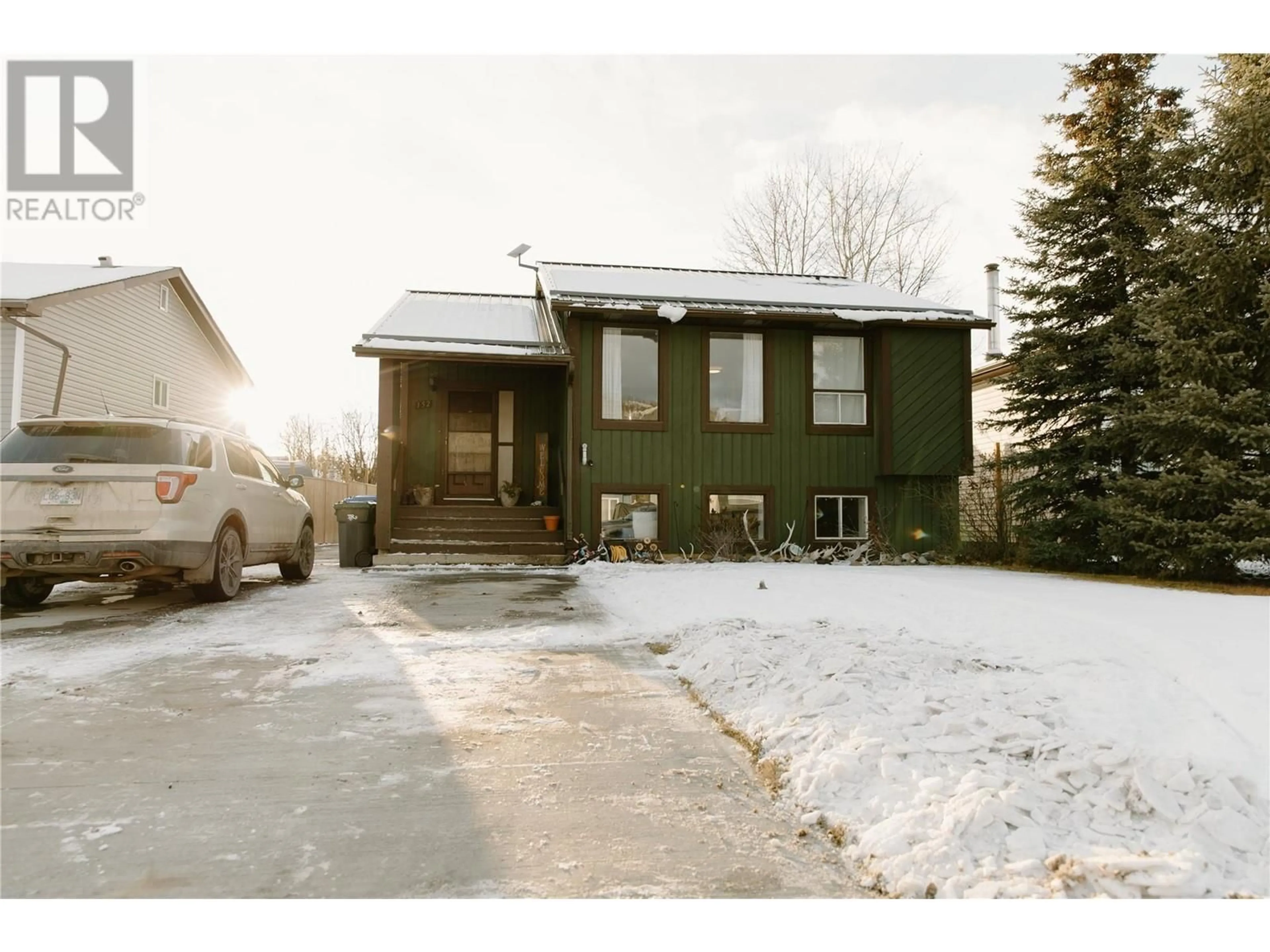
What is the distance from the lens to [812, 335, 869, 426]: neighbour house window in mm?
12414

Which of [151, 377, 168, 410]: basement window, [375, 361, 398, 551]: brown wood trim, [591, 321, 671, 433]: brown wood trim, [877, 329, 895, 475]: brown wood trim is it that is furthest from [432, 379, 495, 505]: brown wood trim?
[151, 377, 168, 410]: basement window

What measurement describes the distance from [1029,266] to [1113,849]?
10.7 metres

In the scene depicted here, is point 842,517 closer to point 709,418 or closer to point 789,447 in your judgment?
point 789,447

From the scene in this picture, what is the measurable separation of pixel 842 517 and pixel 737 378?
115 inches

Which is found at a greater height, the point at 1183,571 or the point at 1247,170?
the point at 1247,170

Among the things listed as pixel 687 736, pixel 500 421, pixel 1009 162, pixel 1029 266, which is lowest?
pixel 687 736

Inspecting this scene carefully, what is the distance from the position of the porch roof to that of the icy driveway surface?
25.4 ft

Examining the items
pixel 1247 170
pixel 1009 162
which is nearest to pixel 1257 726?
pixel 1247 170

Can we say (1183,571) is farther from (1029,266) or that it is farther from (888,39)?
(888,39)

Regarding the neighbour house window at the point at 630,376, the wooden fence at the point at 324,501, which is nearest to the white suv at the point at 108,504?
the neighbour house window at the point at 630,376

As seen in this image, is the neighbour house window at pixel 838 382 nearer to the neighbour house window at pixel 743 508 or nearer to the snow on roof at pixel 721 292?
the snow on roof at pixel 721 292

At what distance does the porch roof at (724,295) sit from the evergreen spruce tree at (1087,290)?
1.73 metres

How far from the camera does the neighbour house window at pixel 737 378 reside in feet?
39.9

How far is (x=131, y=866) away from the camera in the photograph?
7.00 feet
